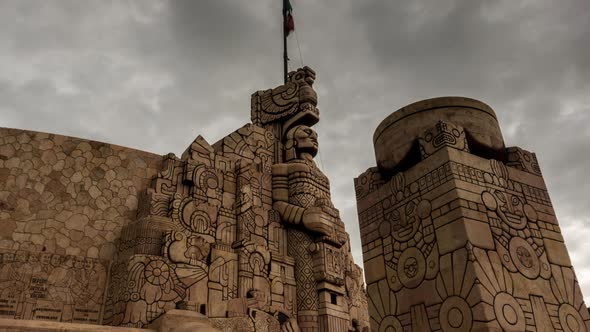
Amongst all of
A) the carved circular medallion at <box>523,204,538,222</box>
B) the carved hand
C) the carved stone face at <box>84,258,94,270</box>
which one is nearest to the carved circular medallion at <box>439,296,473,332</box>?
the carved circular medallion at <box>523,204,538,222</box>

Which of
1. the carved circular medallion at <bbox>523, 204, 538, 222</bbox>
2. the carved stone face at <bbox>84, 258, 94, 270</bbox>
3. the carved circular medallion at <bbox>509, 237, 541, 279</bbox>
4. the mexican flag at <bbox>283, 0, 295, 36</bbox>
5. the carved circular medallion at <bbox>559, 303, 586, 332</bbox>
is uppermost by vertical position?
the mexican flag at <bbox>283, 0, 295, 36</bbox>

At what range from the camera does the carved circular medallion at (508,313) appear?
11.0ft

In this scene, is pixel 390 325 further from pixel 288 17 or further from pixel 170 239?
pixel 288 17

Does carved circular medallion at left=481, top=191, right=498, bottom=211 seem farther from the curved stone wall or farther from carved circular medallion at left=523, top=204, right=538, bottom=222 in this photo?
the curved stone wall

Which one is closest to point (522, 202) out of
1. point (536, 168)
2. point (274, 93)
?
point (536, 168)

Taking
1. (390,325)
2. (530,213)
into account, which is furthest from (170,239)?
(530,213)

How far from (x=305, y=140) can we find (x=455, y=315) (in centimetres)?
815

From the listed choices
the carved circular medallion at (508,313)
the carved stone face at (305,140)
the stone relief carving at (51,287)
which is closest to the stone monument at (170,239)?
the stone relief carving at (51,287)

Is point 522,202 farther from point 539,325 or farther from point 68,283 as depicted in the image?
point 68,283

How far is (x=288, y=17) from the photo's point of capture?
1545cm

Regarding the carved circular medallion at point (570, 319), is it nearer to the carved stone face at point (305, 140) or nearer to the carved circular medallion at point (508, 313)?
the carved circular medallion at point (508, 313)

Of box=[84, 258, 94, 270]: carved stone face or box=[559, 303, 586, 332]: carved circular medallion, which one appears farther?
box=[84, 258, 94, 270]: carved stone face

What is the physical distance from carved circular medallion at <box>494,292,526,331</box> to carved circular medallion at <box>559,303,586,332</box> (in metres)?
0.44

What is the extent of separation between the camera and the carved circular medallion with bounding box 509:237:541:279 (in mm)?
3758
